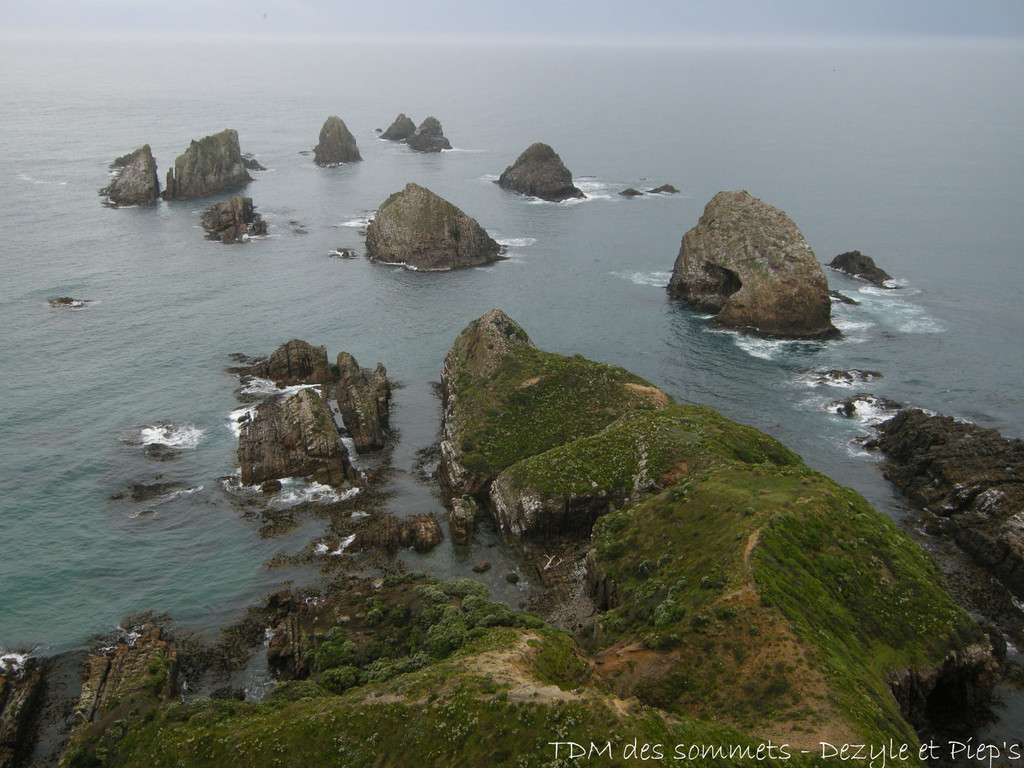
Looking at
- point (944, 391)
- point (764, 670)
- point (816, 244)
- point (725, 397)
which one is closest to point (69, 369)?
point (725, 397)

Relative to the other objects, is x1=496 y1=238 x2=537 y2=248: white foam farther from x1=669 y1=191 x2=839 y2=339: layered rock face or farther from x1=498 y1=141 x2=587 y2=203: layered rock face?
x1=669 y1=191 x2=839 y2=339: layered rock face

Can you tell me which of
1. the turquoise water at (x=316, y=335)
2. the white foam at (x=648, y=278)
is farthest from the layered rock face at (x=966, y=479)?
the white foam at (x=648, y=278)

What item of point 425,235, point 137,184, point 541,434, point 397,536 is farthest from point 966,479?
point 137,184

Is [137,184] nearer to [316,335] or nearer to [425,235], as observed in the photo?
[425,235]

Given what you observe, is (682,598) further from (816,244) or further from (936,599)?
(816,244)

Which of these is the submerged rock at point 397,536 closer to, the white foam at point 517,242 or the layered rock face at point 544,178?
the white foam at point 517,242

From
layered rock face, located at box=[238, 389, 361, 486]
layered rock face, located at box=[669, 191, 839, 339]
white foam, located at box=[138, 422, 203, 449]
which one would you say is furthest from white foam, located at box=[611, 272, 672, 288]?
white foam, located at box=[138, 422, 203, 449]
